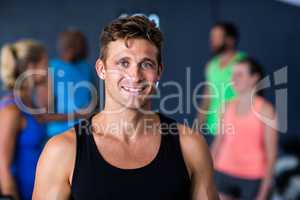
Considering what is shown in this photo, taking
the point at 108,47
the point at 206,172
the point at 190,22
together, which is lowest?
the point at 206,172

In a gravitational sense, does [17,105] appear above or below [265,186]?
above

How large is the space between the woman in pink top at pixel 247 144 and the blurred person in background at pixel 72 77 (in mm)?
797

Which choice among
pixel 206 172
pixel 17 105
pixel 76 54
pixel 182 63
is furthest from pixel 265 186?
pixel 206 172

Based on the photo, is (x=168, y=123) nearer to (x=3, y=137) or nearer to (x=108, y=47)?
(x=108, y=47)

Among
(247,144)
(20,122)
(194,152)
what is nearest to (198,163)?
(194,152)

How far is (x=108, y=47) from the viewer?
61.2 inches

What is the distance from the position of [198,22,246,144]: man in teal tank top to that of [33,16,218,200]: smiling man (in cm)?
206

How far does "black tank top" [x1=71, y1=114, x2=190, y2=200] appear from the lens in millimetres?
1489

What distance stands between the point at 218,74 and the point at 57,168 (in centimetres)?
239

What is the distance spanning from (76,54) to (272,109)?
115 centimetres

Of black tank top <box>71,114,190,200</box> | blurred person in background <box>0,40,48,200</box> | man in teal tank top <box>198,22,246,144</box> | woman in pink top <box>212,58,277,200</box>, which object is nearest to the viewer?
black tank top <box>71,114,190,200</box>

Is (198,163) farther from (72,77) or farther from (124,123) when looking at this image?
(72,77)

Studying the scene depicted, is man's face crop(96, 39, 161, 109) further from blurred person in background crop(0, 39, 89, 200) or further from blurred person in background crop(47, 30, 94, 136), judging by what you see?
blurred person in background crop(47, 30, 94, 136)

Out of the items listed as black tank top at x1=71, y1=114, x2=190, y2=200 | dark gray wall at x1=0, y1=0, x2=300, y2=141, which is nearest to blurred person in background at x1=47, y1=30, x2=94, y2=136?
dark gray wall at x1=0, y1=0, x2=300, y2=141
